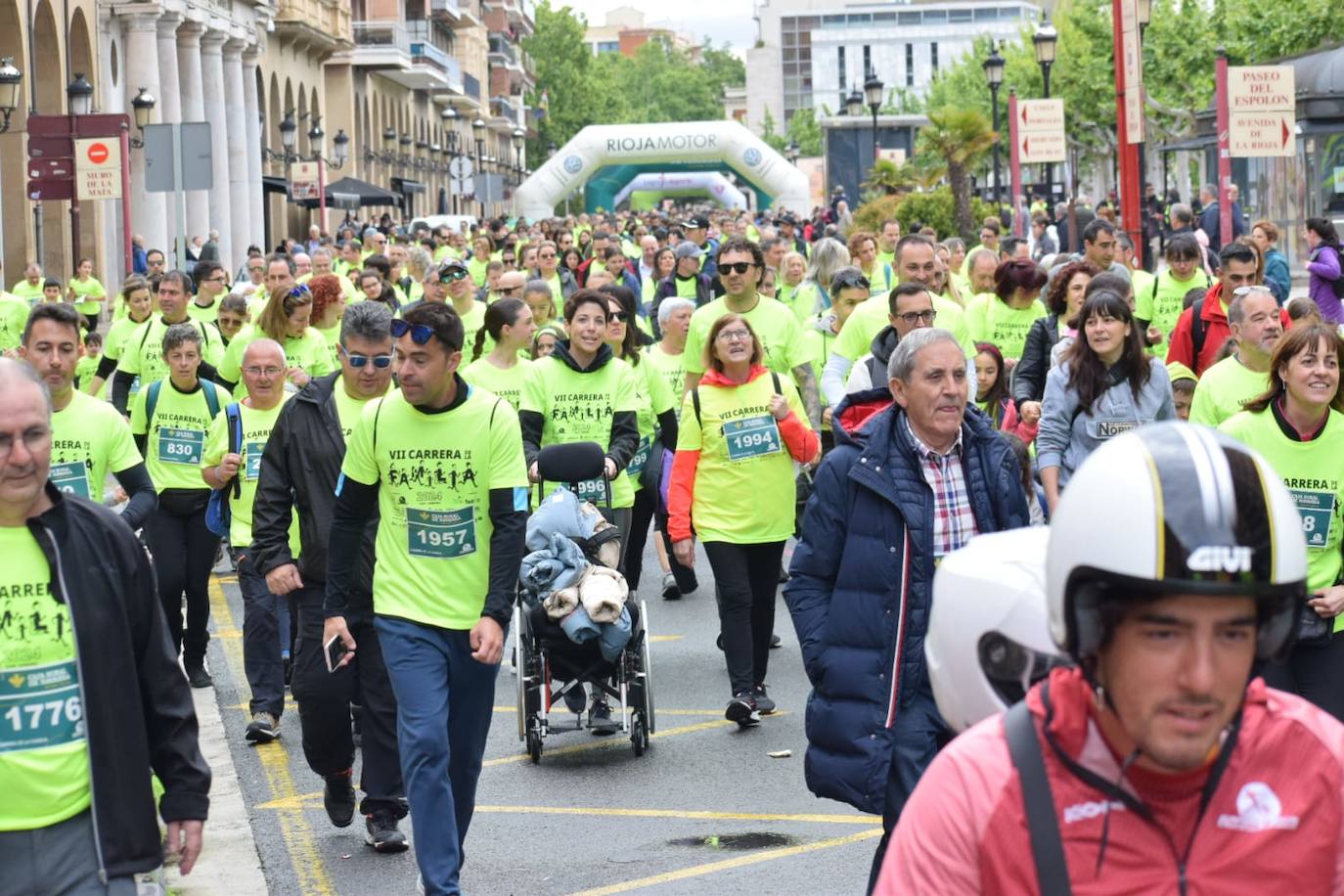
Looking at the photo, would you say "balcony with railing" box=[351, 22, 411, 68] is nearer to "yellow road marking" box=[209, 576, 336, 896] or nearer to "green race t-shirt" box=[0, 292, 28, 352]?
"green race t-shirt" box=[0, 292, 28, 352]

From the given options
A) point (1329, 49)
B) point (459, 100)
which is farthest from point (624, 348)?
point (459, 100)

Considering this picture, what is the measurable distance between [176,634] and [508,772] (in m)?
2.30

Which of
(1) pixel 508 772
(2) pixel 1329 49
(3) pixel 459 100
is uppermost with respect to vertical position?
(3) pixel 459 100

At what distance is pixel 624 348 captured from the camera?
11.6 meters

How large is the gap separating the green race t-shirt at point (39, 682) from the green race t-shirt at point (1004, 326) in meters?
8.97

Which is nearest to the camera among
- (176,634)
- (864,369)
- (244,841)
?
(244,841)

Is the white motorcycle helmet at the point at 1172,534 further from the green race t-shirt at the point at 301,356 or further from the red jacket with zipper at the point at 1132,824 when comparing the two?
the green race t-shirt at the point at 301,356

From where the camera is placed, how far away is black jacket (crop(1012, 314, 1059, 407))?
10.7m

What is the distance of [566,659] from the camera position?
29.7 feet

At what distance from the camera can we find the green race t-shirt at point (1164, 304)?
47.8 ft

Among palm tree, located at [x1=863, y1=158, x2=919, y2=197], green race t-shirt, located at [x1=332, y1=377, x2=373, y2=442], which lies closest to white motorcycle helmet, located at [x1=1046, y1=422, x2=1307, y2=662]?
green race t-shirt, located at [x1=332, y1=377, x2=373, y2=442]

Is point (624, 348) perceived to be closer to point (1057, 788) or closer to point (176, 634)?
point (176, 634)

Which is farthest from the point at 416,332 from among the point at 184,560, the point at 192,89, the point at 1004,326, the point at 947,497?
the point at 192,89

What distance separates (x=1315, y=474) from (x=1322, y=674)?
592 millimetres
